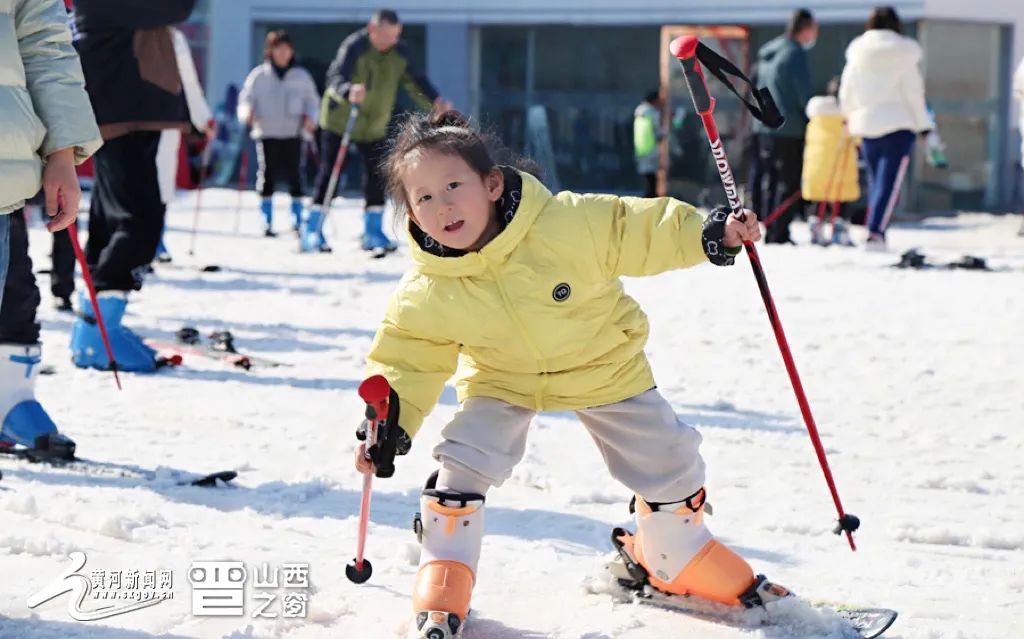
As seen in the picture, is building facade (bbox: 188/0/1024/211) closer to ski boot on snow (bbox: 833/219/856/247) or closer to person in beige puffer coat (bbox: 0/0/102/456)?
ski boot on snow (bbox: 833/219/856/247)

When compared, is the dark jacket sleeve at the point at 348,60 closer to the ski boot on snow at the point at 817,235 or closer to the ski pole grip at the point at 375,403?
the ski boot on snow at the point at 817,235

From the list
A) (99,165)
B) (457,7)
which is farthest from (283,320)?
(457,7)

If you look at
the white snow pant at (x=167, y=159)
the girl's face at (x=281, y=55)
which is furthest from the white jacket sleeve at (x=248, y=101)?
the white snow pant at (x=167, y=159)

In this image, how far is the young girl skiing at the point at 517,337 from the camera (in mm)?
2861

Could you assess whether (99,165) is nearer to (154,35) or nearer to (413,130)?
A: (154,35)

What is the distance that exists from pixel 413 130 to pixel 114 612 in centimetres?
113

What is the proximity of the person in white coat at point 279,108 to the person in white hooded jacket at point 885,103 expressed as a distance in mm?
4491


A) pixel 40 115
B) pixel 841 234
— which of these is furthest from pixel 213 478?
pixel 841 234

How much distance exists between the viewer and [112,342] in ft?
19.2

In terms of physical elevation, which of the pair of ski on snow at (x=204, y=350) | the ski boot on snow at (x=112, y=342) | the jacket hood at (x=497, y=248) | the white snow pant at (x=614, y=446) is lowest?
the pair of ski on snow at (x=204, y=350)

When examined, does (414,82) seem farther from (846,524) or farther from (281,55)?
(846,524)

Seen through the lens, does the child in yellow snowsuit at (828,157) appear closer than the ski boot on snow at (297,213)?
Yes

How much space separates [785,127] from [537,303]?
10.2m

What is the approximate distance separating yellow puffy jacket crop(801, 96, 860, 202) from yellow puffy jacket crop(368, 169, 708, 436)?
974cm
